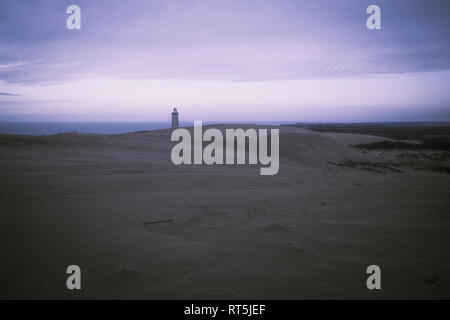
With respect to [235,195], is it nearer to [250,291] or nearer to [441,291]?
[250,291]

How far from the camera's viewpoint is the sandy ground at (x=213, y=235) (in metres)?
1.98

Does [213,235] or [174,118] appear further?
[174,118]

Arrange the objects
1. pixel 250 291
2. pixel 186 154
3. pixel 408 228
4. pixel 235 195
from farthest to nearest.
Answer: pixel 186 154 < pixel 235 195 < pixel 408 228 < pixel 250 291

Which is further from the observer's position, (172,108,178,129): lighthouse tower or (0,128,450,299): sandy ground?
(172,108,178,129): lighthouse tower

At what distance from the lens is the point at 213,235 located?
278 centimetres

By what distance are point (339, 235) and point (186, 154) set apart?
5.93m

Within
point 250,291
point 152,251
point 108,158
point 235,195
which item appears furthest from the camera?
point 108,158

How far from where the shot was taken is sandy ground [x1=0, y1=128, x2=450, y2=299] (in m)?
1.98

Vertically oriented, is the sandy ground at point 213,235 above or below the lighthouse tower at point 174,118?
below

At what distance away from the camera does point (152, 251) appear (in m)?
2.39

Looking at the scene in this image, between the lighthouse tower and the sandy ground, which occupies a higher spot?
the lighthouse tower

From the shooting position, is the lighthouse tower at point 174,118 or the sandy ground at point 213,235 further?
the lighthouse tower at point 174,118

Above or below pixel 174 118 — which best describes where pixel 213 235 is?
below
